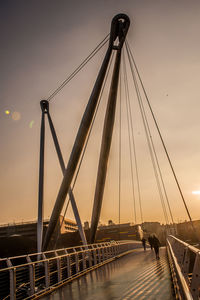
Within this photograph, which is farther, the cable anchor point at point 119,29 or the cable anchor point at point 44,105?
the cable anchor point at point 44,105

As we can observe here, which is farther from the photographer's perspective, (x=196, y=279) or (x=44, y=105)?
(x=44, y=105)

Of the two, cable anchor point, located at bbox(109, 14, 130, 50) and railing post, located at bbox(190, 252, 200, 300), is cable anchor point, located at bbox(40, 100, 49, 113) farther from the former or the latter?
railing post, located at bbox(190, 252, 200, 300)

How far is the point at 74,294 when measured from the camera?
8.91 metres

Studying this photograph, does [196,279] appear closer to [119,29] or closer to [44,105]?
[119,29]

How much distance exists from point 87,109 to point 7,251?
72518mm

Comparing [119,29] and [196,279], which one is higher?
[119,29]

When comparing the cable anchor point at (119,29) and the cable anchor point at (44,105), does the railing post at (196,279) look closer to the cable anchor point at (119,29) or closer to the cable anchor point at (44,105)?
the cable anchor point at (119,29)

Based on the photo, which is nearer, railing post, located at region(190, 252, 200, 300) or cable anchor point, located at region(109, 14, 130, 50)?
railing post, located at region(190, 252, 200, 300)

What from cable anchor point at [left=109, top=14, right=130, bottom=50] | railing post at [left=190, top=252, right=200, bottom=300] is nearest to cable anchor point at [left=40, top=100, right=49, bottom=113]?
cable anchor point at [left=109, top=14, right=130, bottom=50]

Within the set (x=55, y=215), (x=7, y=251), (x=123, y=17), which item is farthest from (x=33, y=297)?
(x=7, y=251)

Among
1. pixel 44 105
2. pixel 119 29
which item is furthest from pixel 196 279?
pixel 44 105

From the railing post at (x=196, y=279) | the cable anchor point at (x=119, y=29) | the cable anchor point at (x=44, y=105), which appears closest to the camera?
the railing post at (x=196, y=279)

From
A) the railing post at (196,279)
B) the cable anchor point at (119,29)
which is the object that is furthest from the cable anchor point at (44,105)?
the railing post at (196,279)

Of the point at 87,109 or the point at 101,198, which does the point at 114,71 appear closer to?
the point at 87,109
